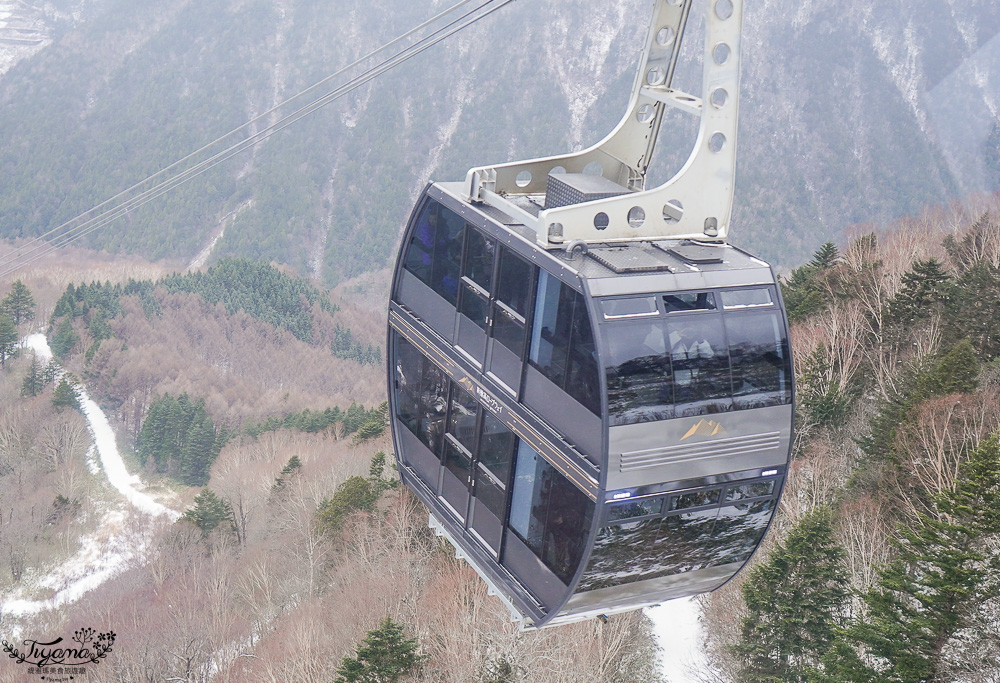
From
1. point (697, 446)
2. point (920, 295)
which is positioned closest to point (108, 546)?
point (920, 295)

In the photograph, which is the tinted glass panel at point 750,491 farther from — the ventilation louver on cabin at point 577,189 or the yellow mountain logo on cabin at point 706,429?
the ventilation louver on cabin at point 577,189

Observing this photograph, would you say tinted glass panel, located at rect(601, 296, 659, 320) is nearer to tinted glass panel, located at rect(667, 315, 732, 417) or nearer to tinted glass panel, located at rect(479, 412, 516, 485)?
tinted glass panel, located at rect(667, 315, 732, 417)

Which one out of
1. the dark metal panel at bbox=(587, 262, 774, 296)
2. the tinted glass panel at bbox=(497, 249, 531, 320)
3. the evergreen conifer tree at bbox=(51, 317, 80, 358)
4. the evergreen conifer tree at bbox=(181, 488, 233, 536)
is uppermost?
the dark metal panel at bbox=(587, 262, 774, 296)

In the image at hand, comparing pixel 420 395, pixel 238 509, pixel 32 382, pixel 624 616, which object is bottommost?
pixel 32 382

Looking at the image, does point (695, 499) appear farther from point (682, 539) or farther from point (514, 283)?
point (514, 283)

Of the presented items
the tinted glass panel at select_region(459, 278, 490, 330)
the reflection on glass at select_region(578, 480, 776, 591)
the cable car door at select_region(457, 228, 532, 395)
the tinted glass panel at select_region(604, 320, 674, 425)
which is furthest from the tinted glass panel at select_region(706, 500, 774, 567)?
the tinted glass panel at select_region(459, 278, 490, 330)

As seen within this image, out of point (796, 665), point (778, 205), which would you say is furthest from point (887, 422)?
point (778, 205)
